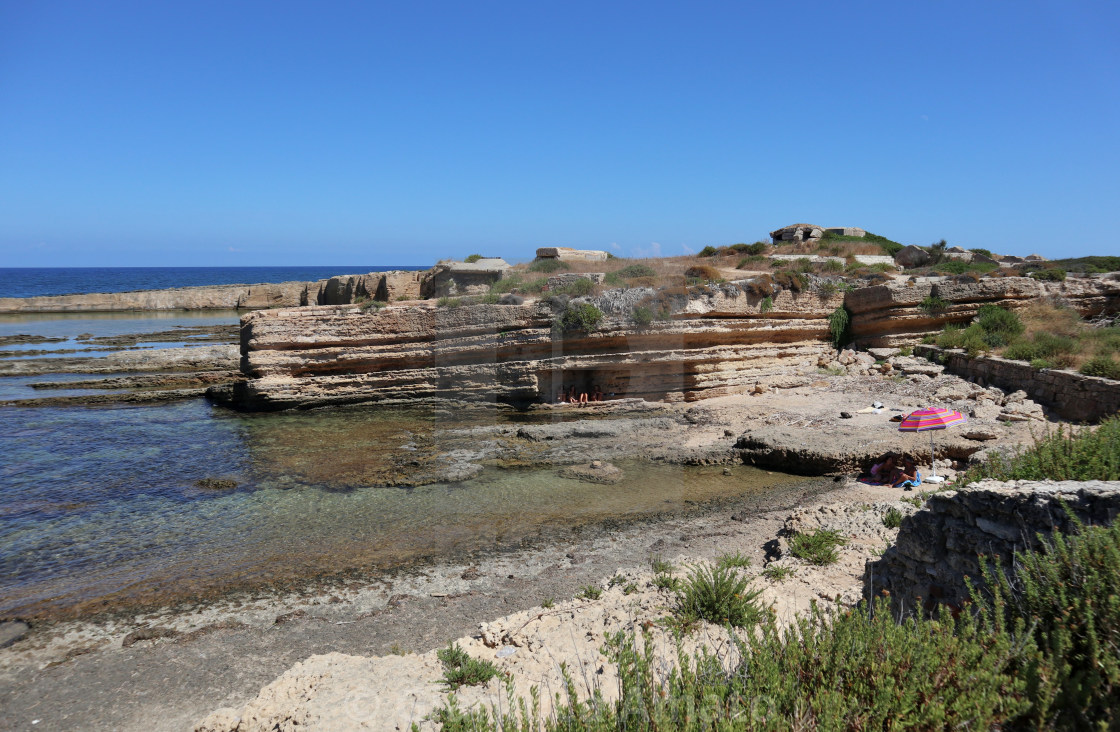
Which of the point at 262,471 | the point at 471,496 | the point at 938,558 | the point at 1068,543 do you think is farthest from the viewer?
the point at 262,471

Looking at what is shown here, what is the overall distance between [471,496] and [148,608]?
4461 mm

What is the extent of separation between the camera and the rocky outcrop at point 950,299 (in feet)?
52.9

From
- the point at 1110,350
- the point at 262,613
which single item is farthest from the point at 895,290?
the point at 262,613

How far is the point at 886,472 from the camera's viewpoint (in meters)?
9.33

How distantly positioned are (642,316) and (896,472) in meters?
6.82

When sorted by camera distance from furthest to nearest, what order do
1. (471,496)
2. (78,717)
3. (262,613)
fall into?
(471,496) → (262,613) → (78,717)

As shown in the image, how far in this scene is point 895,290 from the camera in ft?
52.5

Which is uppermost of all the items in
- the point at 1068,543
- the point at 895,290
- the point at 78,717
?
the point at 895,290

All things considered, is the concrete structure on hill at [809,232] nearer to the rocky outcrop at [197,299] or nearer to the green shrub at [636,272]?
the green shrub at [636,272]

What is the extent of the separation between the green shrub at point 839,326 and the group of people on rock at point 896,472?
26.2 ft

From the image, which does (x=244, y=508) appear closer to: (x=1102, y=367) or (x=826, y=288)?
(x=1102, y=367)

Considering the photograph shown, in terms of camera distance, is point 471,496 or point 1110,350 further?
point 1110,350

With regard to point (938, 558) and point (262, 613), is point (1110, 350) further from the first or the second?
point (262, 613)

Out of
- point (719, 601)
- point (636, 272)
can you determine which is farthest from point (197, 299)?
point (719, 601)
